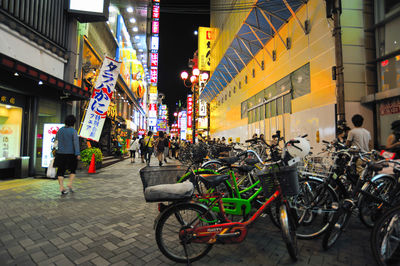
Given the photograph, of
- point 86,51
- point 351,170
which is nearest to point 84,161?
point 86,51

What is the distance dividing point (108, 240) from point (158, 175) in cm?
132

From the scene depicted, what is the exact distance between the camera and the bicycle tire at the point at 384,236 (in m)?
2.13

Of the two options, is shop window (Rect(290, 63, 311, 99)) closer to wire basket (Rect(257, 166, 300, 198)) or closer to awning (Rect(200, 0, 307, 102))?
awning (Rect(200, 0, 307, 102))

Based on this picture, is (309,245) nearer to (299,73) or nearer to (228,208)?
(228,208)

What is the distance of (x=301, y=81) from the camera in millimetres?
9867

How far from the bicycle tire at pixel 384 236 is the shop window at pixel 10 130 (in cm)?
1038

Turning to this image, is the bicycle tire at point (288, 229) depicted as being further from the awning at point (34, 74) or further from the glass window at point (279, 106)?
the glass window at point (279, 106)

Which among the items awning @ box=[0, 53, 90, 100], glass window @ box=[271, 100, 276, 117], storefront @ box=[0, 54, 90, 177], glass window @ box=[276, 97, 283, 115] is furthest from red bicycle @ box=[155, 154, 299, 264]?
glass window @ box=[271, 100, 276, 117]

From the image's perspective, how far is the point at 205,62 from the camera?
30734 mm

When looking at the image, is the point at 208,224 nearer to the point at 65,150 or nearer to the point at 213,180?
the point at 213,180

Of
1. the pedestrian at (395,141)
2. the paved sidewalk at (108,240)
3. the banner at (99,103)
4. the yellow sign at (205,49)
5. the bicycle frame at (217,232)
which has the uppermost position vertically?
the yellow sign at (205,49)

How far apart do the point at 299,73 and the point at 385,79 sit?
3.40 meters

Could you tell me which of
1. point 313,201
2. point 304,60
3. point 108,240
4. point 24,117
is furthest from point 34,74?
point 304,60

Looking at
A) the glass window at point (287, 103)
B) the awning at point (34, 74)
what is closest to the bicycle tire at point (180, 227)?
the awning at point (34, 74)
